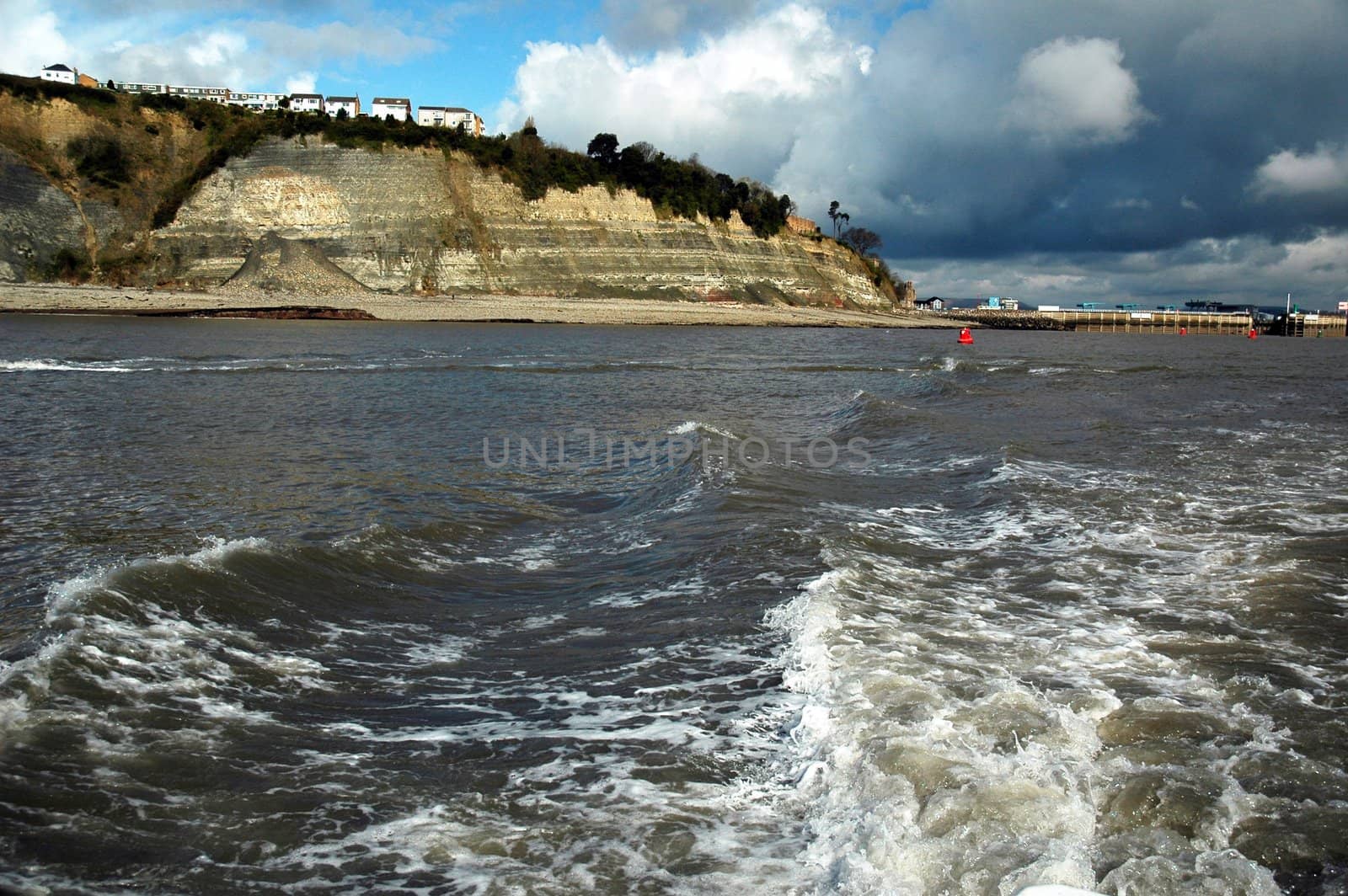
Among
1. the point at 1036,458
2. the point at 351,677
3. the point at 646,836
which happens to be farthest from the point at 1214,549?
the point at 351,677

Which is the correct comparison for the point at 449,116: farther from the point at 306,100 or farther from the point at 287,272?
the point at 287,272

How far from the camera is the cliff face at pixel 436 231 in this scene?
70.3m

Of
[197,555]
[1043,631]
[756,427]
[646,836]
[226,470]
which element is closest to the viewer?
[646,836]

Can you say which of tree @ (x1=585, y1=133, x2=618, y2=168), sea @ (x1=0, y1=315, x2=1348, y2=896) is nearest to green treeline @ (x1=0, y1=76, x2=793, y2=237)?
tree @ (x1=585, y1=133, x2=618, y2=168)

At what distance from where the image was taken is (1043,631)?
20.1 ft

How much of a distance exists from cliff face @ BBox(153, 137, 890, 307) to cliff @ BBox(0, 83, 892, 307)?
124 millimetres

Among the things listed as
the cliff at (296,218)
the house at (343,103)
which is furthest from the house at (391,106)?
the cliff at (296,218)

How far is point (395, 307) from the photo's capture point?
66688 mm

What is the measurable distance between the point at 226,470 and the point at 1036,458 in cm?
1117

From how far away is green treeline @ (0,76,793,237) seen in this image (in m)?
72.2

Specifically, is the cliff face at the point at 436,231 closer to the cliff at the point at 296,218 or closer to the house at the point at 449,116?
the cliff at the point at 296,218

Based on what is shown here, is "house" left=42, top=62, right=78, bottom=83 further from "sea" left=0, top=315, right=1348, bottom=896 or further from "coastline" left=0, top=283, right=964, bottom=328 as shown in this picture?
"sea" left=0, top=315, right=1348, bottom=896

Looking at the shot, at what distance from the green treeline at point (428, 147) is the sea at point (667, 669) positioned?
6973 cm

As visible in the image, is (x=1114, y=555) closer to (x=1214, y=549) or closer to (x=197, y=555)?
(x=1214, y=549)
